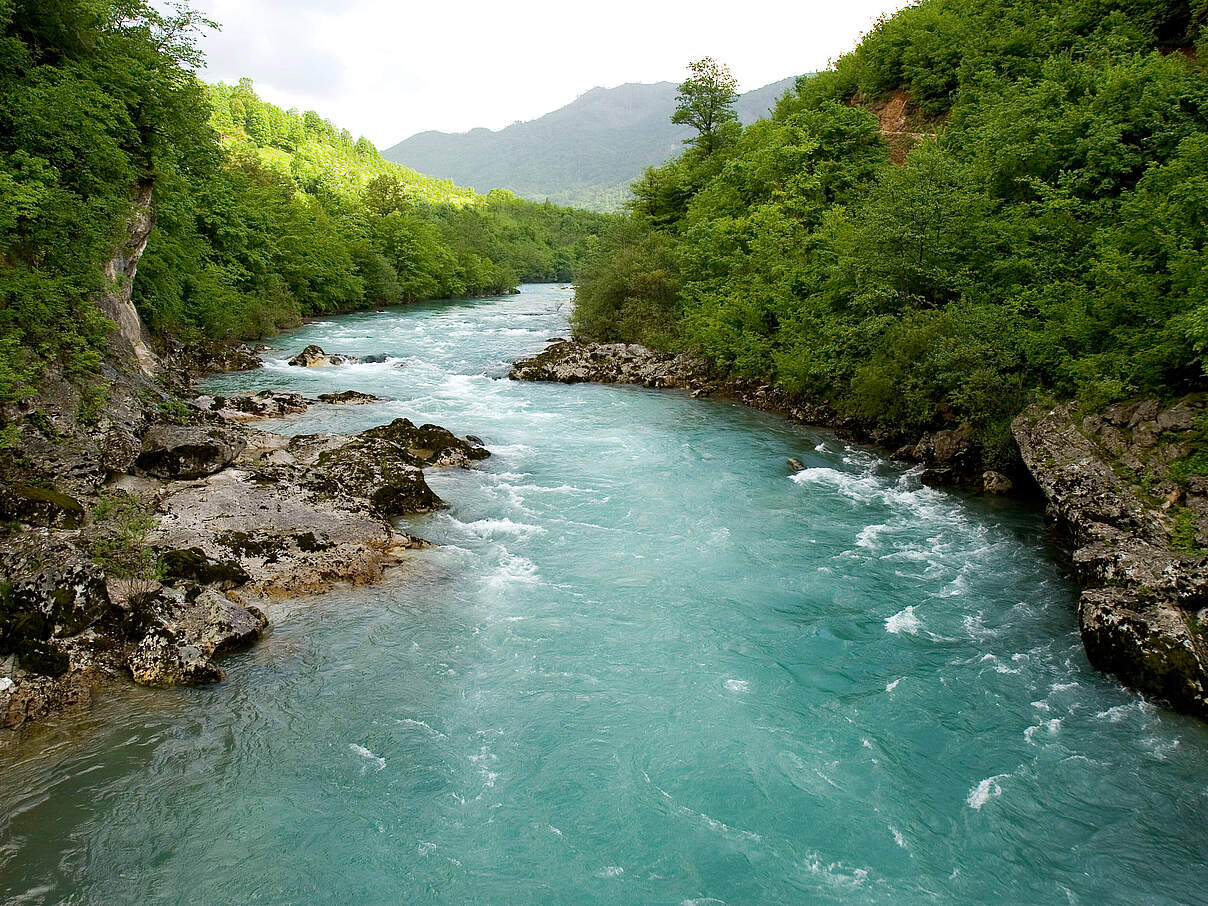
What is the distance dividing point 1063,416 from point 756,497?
6913mm

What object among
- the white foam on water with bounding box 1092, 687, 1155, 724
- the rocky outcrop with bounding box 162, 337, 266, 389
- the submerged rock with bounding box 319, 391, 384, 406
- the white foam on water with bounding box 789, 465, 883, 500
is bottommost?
the white foam on water with bounding box 1092, 687, 1155, 724

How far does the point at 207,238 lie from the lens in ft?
135

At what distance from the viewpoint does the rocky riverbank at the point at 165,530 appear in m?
9.86

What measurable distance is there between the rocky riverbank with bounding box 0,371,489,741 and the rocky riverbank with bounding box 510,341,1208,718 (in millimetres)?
12384

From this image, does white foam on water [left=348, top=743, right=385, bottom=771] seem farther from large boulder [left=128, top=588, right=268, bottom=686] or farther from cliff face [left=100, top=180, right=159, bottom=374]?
cliff face [left=100, top=180, right=159, bottom=374]

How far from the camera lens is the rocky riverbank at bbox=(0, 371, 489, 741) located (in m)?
9.86

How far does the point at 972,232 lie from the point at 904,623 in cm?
1432

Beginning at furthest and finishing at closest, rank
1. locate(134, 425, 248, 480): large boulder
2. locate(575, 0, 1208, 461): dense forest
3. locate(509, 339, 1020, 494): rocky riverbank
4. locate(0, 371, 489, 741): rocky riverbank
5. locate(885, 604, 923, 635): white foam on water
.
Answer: locate(509, 339, 1020, 494): rocky riverbank < locate(134, 425, 248, 480): large boulder < locate(575, 0, 1208, 461): dense forest < locate(885, 604, 923, 635): white foam on water < locate(0, 371, 489, 741): rocky riverbank

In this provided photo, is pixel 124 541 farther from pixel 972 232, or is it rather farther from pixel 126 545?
pixel 972 232

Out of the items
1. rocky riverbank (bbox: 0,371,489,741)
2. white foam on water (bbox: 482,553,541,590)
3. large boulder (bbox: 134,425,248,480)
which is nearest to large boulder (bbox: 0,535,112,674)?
rocky riverbank (bbox: 0,371,489,741)

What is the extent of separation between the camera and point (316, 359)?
35.0 metres

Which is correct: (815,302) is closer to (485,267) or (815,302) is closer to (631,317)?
(631,317)

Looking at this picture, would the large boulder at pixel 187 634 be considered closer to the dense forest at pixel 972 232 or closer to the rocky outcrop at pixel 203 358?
the dense forest at pixel 972 232

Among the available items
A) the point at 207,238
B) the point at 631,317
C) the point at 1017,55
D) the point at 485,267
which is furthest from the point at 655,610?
the point at 485,267
